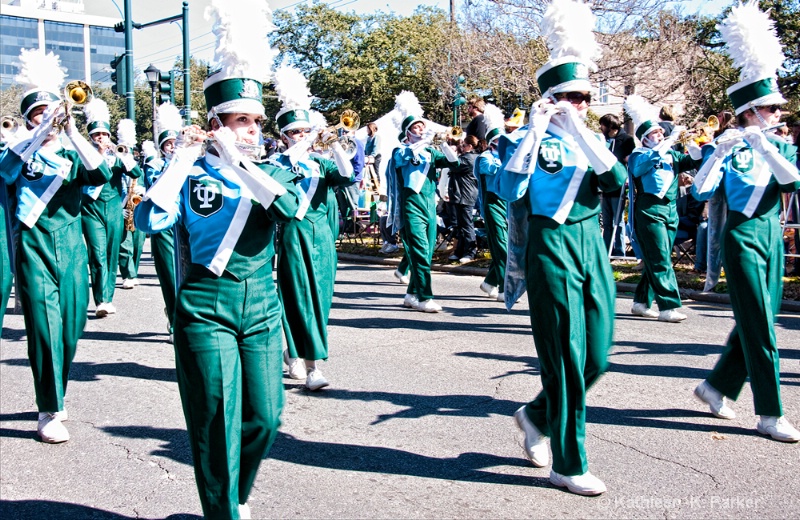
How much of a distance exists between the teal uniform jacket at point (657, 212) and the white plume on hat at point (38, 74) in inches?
218

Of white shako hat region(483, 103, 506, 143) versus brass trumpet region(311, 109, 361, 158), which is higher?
white shako hat region(483, 103, 506, 143)

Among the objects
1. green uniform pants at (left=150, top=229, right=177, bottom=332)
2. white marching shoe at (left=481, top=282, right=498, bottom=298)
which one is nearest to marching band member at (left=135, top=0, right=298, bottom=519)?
green uniform pants at (left=150, top=229, right=177, bottom=332)

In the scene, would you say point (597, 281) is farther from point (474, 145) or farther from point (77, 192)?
point (474, 145)

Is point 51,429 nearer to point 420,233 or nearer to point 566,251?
point 566,251

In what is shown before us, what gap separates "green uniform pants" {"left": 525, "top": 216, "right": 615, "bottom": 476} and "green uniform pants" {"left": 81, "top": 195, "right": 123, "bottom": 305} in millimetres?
7024

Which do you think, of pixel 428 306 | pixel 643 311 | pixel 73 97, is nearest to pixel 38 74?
pixel 73 97

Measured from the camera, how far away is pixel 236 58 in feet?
12.7

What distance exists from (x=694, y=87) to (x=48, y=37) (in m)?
138

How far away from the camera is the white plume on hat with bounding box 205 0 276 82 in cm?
386

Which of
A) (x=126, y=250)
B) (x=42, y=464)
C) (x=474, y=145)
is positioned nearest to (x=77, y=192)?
(x=42, y=464)

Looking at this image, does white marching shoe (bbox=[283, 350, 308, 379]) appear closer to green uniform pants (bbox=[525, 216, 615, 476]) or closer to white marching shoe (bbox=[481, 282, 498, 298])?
green uniform pants (bbox=[525, 216, 615, 476])

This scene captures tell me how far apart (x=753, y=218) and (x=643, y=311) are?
4.40m

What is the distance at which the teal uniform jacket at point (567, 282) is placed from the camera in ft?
14.3

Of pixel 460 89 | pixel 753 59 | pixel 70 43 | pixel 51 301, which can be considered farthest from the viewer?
pixel 70 43
